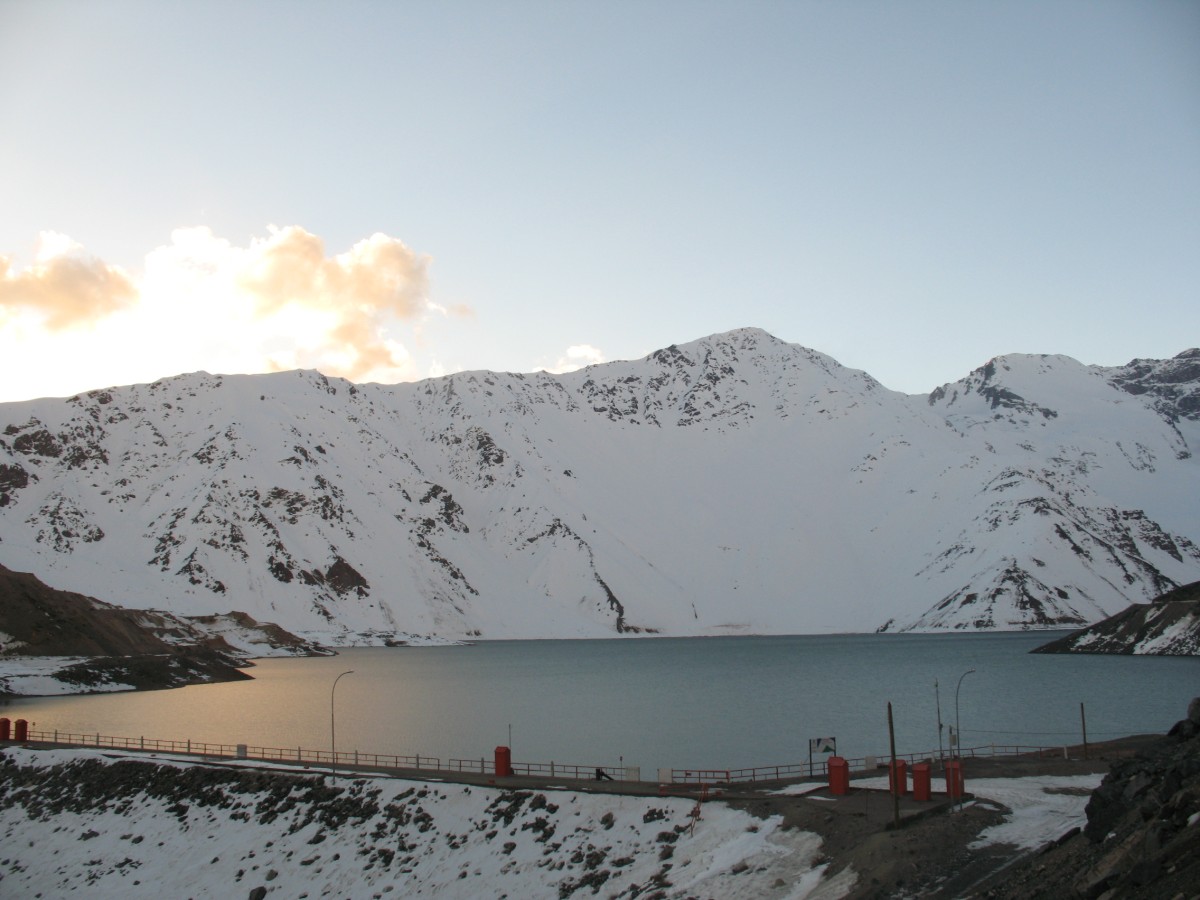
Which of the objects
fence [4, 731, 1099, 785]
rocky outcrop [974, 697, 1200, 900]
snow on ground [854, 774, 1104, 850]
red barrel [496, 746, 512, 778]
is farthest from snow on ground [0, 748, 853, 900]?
rocky outcrop [974, 697, 1200, 900]

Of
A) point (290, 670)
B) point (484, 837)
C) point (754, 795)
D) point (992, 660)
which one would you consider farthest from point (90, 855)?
point (992, 660)

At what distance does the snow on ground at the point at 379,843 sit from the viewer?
39031mm

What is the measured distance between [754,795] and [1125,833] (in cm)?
1921

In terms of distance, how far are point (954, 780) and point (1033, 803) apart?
3.61 metres

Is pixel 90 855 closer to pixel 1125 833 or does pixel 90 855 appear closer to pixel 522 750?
pixel 522 750

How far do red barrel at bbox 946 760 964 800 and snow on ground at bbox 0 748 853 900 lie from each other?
6980 millimetres

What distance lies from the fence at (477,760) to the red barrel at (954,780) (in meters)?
6.95

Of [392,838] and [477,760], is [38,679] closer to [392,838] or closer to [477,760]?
[477,760]

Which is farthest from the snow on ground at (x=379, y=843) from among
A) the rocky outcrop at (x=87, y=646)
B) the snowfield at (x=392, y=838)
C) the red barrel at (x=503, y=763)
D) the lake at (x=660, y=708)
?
the rocky outcrop at (x=87, y=646)

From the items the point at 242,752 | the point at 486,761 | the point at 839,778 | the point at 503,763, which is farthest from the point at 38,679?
the point at 839,778

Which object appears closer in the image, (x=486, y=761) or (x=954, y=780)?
(x=954, y=780)

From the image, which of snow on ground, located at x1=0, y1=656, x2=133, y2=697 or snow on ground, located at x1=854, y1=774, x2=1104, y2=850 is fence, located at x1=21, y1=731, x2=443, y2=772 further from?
snow on ground, located at x1=0, y1=656, x2=133, y2=697

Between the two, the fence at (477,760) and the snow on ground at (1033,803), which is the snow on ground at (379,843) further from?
the snow on ground at (1033,803)

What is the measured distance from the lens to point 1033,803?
137 feet
